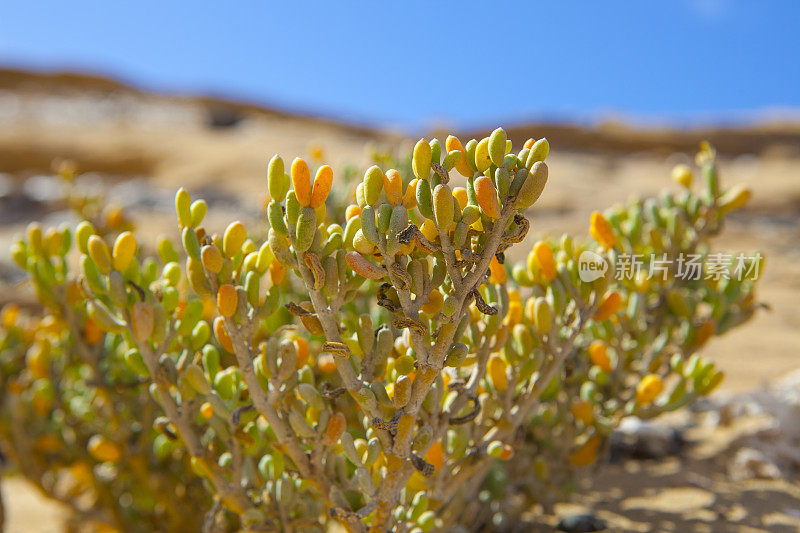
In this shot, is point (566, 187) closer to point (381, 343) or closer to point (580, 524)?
point (580, 524)

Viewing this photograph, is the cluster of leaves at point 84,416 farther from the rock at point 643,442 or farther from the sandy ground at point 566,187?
the rock at point 643,442

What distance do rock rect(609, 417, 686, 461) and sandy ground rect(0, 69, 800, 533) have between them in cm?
8

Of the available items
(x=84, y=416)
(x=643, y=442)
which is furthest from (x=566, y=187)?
(x=84, y=416)

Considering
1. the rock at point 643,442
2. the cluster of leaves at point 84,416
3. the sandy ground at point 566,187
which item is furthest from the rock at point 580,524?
the cluster of leaves at point 84,416

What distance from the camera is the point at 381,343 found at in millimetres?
1016

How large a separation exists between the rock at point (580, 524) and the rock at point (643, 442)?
0.66 metres

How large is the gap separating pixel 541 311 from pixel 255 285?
528 millimetres

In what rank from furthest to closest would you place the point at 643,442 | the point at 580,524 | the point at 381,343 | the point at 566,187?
the point at 566,187 < the point at 643,442 < the point at 580,524 < the point at 381,343

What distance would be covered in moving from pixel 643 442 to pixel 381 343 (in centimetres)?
172

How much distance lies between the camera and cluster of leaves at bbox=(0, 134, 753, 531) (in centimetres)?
90

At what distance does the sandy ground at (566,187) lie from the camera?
6.26 ft

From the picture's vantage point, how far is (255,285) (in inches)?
41.6

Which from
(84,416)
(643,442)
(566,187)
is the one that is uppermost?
(566,187)

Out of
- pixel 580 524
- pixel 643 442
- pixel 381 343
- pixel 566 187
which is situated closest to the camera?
pixel 381 343
